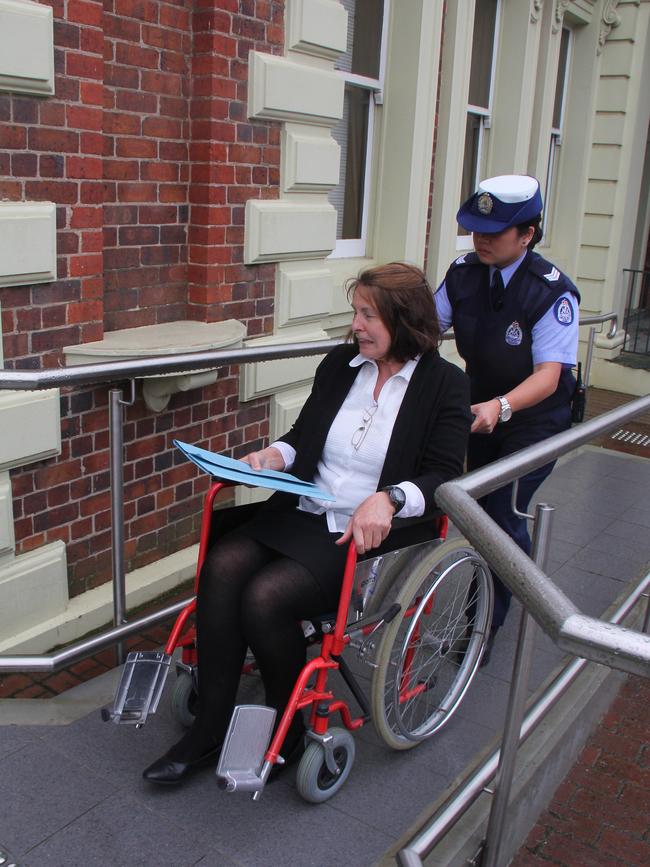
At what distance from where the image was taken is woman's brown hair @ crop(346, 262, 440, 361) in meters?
2.72

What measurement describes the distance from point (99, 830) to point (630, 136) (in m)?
9.34

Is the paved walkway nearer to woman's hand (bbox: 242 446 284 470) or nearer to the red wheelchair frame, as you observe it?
the red wheelchair frame

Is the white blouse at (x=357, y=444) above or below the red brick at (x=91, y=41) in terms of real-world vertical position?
below

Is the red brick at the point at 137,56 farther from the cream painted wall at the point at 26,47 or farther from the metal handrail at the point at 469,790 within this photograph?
the metal handrail at the point at 469,790

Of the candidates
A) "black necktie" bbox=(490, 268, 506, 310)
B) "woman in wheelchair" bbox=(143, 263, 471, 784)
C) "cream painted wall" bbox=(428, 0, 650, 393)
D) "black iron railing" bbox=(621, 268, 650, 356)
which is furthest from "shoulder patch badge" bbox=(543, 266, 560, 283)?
"black iron railing" bbox=(621, 268, 650, 356)

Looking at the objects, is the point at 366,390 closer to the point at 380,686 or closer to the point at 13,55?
the point at 380,686

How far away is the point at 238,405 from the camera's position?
450cm

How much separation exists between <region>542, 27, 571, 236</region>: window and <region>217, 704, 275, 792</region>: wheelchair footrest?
7.89 metres

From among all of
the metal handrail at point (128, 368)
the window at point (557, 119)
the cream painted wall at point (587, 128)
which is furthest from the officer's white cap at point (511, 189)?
the window at point (557, 119)

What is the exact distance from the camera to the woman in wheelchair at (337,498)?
2.49 m

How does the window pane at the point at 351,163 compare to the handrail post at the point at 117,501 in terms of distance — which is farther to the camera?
the window pane at the point at 351,163

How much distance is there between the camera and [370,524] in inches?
95.9

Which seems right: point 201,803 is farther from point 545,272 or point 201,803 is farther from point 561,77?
point 561,77

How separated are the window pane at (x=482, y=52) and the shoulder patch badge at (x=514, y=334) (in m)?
4.60
